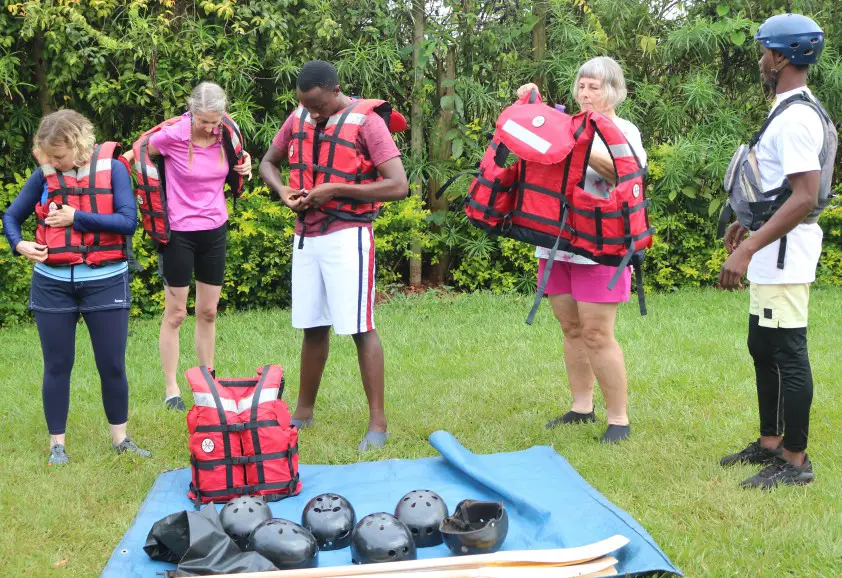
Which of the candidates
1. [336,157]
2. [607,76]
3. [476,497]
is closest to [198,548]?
[476,497]

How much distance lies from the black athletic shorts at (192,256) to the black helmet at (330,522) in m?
2.33

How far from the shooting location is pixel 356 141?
4.93 meters

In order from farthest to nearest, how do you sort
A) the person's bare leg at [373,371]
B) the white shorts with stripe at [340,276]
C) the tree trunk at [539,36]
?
the tree trunk at [539,36] < the person's bare leg at [373,371] < the white shorts with stripe at [340,276]

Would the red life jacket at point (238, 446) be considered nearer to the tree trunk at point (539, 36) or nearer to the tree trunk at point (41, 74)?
the tree trunk at point (41, 74)

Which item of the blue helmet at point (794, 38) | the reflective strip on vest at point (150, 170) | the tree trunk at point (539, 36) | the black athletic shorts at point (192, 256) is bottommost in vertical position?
the black athletic shorts at point (192, 256)

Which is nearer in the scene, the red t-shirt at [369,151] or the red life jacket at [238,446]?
the red life jacket at [238,446]

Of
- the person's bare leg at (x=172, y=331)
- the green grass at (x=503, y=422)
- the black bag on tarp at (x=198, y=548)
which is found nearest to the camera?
the black bag on tarp at (x=198, y=548)

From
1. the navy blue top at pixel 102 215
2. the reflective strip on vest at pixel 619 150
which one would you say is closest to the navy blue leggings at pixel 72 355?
the navy blue top at pixel 102 215

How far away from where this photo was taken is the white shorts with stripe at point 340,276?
4965mm

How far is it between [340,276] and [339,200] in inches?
17.0

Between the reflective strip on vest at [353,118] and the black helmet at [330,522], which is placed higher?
the reflective strip on vest at [353,118]

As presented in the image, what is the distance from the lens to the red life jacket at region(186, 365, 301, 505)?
432 cm

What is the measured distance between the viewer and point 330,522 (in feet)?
12.4

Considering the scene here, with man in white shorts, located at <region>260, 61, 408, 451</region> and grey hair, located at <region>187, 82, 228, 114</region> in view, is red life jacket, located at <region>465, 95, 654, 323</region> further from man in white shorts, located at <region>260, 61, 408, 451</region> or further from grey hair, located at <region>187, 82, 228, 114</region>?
grey hair, located at <region>187, 82, 228, 114</region>
